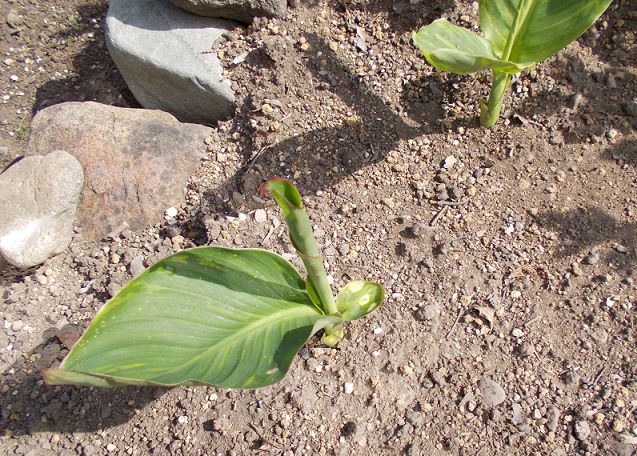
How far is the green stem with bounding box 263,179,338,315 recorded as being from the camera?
3.30 ft

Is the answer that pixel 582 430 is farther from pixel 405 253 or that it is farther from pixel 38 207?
pixel 38 207

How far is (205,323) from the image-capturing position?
1.36m

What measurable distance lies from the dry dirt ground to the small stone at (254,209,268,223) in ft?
0.11

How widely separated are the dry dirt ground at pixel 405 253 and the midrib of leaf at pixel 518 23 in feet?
1.07

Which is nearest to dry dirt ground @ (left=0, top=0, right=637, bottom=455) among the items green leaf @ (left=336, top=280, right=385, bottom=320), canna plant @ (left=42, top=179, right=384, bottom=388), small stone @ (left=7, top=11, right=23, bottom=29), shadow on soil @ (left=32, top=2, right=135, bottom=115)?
green leaf @ (left=336, top=280, right=385, bottom=320)

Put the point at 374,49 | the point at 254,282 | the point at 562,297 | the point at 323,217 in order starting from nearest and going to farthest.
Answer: the point at 254,282 < the point at 562,297 < the point at 323,217 < the point at 374,49

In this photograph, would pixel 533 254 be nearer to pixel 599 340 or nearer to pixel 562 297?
pixel 562 297

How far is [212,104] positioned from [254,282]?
1.17 m

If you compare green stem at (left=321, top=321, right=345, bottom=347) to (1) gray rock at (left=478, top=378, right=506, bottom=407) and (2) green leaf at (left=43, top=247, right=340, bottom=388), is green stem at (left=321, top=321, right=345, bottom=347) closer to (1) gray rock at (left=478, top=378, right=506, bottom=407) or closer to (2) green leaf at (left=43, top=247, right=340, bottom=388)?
(2) green leaf at (left=43, top=247, right=340, bottom=388)

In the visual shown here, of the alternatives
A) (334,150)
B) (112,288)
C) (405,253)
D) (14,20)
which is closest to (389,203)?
(405,253)

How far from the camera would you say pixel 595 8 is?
153cm

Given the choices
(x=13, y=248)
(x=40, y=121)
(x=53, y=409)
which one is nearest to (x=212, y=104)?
(x=40, y=121)

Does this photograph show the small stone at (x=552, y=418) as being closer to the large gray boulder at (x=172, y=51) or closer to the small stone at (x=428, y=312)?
the small stone at (x=428, y=312)

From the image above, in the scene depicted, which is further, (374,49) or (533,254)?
(374,49)
